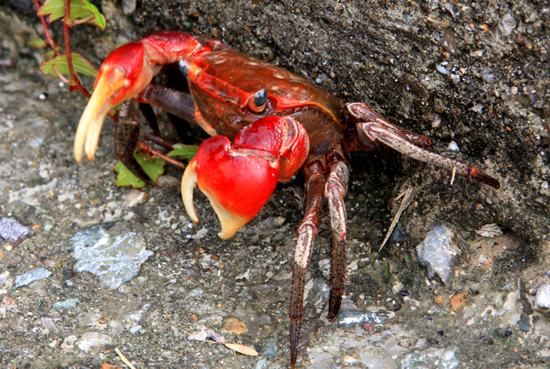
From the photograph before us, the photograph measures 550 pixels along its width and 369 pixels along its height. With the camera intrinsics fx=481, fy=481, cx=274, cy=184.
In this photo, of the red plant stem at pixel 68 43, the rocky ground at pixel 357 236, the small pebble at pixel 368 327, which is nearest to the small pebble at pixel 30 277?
the rocky ground at pixel 357 236

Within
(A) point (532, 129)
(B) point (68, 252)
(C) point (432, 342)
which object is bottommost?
(B) point (68, 252)

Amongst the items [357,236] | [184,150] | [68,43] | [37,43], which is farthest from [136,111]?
[357,236]

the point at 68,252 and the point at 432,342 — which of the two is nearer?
the point at 432,342

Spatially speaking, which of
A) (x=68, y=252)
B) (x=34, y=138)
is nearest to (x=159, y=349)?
(x=68, y=252)

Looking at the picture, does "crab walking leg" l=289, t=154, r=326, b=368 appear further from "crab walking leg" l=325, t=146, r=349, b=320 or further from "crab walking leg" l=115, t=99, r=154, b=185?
"crab walking leg" l=115, t=99, r=154, b=185

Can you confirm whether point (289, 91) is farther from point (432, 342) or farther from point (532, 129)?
point (432, 342)

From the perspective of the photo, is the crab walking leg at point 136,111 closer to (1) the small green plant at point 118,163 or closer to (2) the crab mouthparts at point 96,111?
(1) the small green plant at point 118,163

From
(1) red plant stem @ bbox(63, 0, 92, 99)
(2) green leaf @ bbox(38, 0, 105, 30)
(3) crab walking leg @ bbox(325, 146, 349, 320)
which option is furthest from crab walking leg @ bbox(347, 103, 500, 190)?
(1) red plant stem @ bbox(63, 0, 92, 99)
